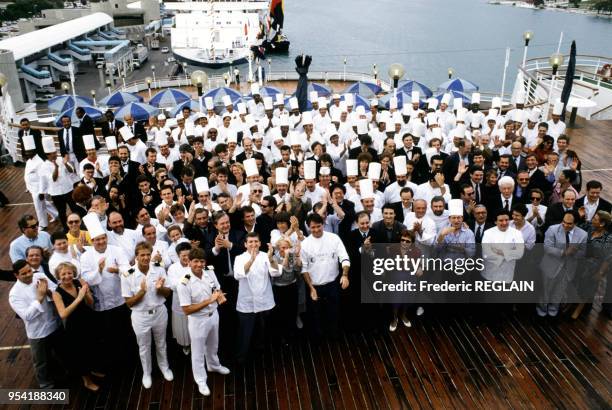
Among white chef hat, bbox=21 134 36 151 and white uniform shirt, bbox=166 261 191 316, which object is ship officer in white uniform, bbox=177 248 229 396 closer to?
white uniform shirt, bbox=166 261 191 316

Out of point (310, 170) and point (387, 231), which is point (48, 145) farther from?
point (387, 231)

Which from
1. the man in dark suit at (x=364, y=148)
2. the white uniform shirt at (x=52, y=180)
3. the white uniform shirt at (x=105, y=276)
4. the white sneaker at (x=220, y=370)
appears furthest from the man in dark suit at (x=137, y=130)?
the white sneaker at (x=220, y=370)

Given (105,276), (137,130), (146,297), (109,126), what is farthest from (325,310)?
(109,126)

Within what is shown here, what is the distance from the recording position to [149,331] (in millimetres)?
4148

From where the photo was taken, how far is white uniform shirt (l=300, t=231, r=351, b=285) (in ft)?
14.9

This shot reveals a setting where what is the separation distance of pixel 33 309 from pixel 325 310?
105 inches

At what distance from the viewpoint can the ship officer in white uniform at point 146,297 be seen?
3963 millimetres

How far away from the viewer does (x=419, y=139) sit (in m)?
8.30

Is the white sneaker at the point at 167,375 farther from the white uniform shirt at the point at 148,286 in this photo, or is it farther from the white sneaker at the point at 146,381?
the white uniform shirt at the point at 148,286

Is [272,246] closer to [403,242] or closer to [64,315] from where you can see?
[403,242]

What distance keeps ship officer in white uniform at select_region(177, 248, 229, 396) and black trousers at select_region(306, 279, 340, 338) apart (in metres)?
1.05

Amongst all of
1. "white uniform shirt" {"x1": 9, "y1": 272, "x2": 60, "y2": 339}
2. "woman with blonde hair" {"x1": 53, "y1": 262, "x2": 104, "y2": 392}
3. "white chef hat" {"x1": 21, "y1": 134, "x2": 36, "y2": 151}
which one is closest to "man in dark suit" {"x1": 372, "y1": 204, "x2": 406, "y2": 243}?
"woman with blonde hair" {"x1": 53, "y1": 262, "x2": 104, "y2": 392}

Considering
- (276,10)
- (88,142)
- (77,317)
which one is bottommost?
(77,317)

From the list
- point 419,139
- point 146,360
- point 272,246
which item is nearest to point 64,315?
point 146,360
